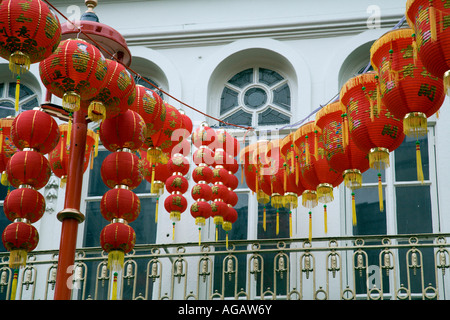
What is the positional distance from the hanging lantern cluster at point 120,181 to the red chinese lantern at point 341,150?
1845 mm

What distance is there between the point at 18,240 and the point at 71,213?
594 mm

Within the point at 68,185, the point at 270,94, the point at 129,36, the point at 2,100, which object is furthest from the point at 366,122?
the point at 2,100

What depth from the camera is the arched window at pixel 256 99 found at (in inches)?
486

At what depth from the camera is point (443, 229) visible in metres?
10.6

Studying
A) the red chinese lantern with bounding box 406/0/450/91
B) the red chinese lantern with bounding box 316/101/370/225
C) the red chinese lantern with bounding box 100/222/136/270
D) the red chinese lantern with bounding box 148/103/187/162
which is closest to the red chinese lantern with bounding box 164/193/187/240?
the red chinese lantern with bounding box 148/103/187/162

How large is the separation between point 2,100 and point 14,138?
4.98 meters

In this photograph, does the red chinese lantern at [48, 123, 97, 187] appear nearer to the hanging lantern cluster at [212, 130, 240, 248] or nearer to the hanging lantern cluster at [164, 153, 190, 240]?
the hanging lantern cluster at [164, 153, 190, 240]

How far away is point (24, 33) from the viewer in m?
6.83

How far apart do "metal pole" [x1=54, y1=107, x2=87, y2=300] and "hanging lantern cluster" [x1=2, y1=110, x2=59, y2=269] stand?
264 millimetres

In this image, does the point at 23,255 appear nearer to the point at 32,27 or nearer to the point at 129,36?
the point at 32,27

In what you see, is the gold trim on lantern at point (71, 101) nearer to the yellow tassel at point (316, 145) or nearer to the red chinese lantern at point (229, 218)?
the yellow tassel at point (316, 145)

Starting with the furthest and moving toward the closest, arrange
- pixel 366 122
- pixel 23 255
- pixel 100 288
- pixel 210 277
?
pixel 100 288 < pixel 210 277 < pixel 23 255 < pixel 366 122

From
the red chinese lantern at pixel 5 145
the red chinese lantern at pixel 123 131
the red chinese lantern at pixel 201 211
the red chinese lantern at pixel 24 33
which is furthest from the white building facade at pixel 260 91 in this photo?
the red chinese lantern at pixel 24 33

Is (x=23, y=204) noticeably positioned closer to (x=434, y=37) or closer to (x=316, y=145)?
(x=316, y=145)
